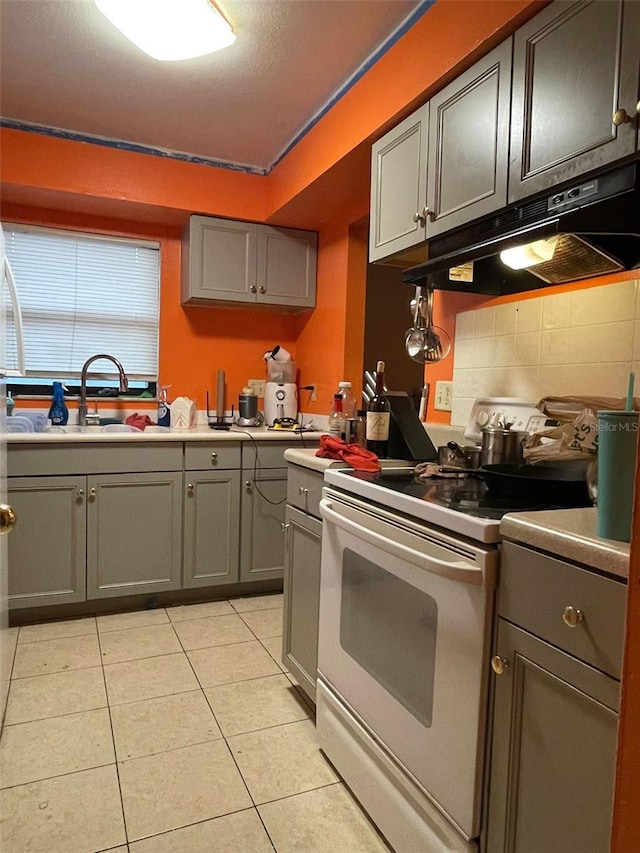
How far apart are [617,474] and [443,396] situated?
4.27 ft

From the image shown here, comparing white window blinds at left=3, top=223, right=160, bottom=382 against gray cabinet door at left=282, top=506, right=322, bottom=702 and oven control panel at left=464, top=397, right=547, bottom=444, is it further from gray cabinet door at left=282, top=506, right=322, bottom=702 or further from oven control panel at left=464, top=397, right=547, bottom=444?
oven control panel at left=464, top=397, right=547, bottom=444

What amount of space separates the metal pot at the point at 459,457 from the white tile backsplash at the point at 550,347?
252 millimetres

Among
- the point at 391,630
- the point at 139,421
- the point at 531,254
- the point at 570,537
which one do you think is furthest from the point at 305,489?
the point at 139,421

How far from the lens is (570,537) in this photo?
90 centimetres

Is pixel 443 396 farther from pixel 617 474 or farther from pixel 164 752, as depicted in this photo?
pixel 164 752

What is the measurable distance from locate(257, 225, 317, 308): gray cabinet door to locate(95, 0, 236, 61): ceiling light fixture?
1.32m

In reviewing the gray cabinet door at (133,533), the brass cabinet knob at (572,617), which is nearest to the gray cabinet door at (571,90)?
the brass cabinet knob at (572,617)

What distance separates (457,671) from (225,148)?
9.46 ft

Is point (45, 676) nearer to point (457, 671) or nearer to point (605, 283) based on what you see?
point (457, 671)

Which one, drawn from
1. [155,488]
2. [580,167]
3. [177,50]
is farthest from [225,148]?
[580,167]

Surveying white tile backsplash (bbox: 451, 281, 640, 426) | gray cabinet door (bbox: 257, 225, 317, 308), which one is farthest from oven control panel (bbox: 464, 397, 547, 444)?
gray cabinet door (bbox: 257, 225, 317, 308)

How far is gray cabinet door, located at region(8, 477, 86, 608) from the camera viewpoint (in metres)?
2.54

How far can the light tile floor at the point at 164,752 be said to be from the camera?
1402mm

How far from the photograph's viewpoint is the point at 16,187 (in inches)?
113
